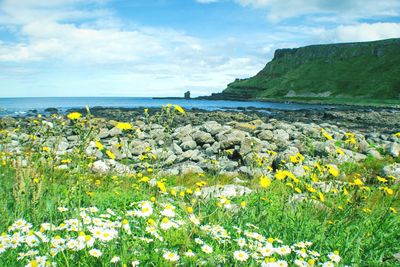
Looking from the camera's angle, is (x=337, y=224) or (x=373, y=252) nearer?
(x=373, y=252)

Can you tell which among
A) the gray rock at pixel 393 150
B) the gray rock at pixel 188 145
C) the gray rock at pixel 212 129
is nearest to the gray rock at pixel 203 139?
the gray rock at pixel 188 145

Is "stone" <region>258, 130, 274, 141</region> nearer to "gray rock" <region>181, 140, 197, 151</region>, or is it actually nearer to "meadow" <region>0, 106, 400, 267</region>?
"gray rock" <region>181, 140, 197, 151</region>

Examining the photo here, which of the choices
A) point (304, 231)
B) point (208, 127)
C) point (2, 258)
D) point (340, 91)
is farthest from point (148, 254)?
point (340, 91)

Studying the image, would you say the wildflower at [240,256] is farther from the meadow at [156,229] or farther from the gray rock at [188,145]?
the gray rock at [188,145]

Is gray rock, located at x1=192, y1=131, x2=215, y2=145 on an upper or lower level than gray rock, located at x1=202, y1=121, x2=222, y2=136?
lower

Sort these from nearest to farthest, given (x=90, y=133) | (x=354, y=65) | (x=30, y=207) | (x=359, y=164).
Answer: (x=90, y=133)
(x=30, y=207)
(x=359, y=164)
(x=354, y=65)

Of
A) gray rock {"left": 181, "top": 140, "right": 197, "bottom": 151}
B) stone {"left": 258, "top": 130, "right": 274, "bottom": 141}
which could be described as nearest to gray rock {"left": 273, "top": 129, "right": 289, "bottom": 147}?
stone {"left": 258, "top": 130, "right": 274, "bottom": 141}

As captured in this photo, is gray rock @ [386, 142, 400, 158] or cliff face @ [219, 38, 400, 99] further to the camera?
cliff face @ [219, 38, 400, 99]

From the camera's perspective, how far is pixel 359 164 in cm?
1260

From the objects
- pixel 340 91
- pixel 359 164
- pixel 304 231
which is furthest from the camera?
pixel 340 91

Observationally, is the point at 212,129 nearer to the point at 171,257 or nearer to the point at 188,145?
the point at 188,145

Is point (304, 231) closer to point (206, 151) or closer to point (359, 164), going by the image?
point (359, 164)

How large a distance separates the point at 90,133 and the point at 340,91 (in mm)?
170096

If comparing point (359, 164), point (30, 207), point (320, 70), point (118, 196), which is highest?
point (320, 70)
